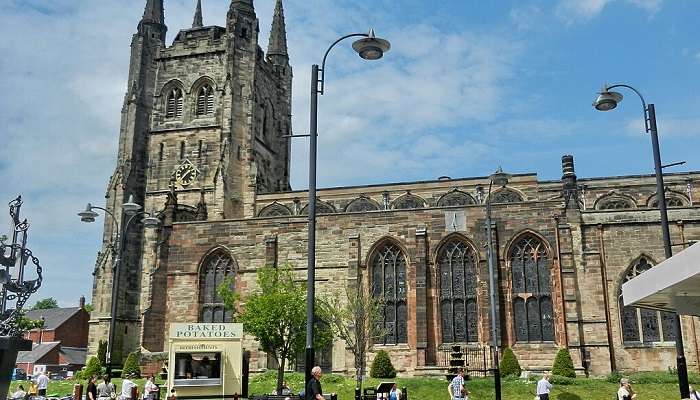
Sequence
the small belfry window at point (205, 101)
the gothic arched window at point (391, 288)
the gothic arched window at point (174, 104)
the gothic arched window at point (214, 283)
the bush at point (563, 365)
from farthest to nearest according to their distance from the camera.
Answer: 1. the gothic arched window at point (174, 104)
2. the small belfry window at point (205, 101)
3. the gothic arched window at point (214, 283)
4. the gothic arched window at point (391, 288)
5. the bush at point (563, 365)

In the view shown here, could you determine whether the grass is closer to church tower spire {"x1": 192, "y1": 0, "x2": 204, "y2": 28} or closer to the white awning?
the white awning

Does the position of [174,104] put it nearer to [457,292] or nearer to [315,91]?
[457,292]

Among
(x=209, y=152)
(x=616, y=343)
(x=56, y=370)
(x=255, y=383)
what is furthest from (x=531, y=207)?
(x=56, y=370)

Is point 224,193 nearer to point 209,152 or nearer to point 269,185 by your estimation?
point 209,152

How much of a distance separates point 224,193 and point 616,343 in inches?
1133

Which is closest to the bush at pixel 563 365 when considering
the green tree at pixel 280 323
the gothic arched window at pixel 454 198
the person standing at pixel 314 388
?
the green tree at pixel 280 323

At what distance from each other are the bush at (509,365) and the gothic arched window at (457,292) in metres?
2.93

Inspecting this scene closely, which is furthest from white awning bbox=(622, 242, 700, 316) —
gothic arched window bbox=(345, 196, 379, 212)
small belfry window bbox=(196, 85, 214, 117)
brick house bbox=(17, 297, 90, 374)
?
brick house bbox=(17, 297, 90, 374)

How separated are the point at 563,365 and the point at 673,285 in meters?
22.1

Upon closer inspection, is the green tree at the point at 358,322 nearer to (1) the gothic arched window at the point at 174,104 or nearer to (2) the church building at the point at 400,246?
(2) the church building at the point at 400,246

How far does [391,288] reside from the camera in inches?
1401

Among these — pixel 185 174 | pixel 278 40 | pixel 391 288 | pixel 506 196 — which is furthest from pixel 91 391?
pixel 278 40

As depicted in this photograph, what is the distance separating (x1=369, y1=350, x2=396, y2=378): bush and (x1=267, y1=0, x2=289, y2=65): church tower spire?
37.5m

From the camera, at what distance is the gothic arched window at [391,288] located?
115ft
